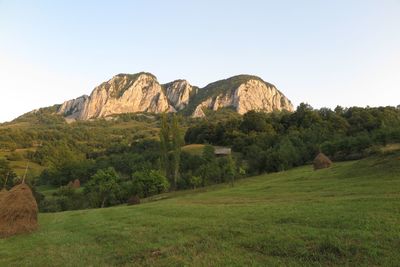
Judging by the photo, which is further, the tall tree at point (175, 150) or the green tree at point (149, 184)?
the tall tree at point (175, 150)

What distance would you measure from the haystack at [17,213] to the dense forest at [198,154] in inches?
919

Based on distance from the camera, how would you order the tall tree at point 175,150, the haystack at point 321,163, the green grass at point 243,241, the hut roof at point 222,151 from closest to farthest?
1. the green grass at point 243,241
2. the haystack at point 321,163
3. the tall tree at point 175,150
4. the hut roof at point 222,151

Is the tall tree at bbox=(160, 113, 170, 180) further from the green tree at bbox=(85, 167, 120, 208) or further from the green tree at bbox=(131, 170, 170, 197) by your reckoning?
the green tree at bbox=(85, 167, 120, 208)

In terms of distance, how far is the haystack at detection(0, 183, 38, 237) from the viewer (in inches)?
907

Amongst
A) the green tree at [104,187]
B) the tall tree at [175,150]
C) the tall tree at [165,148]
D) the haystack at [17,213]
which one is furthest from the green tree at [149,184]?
the haystack at [17,213]

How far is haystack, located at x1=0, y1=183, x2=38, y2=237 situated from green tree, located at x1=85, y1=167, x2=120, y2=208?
37.6m

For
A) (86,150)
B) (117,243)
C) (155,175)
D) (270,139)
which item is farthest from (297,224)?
(86,150)

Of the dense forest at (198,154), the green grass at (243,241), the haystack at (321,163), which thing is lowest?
the green grass at (243,241)

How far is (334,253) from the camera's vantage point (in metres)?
10.6

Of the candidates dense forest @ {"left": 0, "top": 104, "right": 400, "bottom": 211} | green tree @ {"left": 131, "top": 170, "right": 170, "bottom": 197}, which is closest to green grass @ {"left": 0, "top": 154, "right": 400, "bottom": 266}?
dense forest @ {"left": 0, "top": 104, "right": 400, "bottom": 211}

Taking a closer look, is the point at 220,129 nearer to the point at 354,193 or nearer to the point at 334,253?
the point at 354,193

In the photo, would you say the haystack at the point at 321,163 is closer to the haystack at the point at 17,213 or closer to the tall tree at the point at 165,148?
the tall tree at the point at 165,148

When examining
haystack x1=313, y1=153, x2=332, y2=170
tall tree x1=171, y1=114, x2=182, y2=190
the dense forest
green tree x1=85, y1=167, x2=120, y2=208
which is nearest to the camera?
haystack x1=313, y1=153, x2=332, y2=170

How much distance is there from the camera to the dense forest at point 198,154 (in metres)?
65.1
